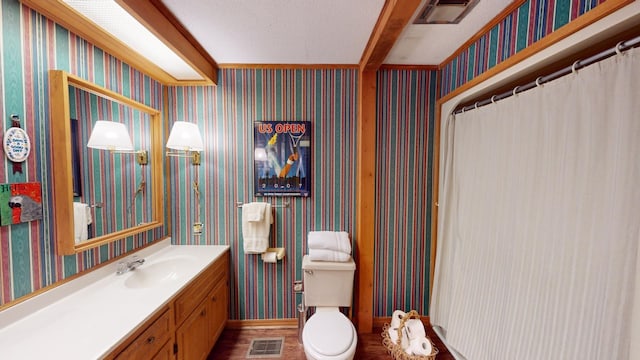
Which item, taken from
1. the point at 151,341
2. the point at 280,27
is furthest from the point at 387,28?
the point at 151,341

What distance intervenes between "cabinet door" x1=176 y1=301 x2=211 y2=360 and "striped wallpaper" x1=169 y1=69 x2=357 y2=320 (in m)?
0.47

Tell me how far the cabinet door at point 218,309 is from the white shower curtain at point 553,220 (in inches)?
71.5

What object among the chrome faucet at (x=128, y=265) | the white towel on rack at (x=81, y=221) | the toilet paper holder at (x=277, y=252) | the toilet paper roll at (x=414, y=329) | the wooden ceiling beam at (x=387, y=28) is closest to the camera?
the wooden ceiling beam at (x=387, y=28)

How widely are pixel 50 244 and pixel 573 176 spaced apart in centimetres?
248

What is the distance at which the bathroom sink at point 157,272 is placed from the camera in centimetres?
155

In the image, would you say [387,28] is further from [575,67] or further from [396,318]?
[396,318]

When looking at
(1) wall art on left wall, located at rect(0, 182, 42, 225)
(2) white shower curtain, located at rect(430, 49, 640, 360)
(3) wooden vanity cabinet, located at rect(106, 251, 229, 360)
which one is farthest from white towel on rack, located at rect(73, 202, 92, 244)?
(2) white shower curtain, located at rect(430, 49, 640, 360)

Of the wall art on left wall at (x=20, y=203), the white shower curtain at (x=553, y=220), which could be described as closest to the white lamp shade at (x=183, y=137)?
the wall art on left wall at (x=20, y=203)

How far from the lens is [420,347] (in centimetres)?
170

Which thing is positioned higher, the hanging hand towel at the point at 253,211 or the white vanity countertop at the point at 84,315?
the hanging hand towel at the point at 253,211

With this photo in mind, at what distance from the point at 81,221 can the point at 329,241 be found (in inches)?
62.1

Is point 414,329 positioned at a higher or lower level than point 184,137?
lower

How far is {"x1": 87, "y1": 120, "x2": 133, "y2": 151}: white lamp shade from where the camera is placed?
141 cm

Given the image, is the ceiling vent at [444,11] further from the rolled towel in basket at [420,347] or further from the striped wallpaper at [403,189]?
the rolled towel in basket at [420,347]
